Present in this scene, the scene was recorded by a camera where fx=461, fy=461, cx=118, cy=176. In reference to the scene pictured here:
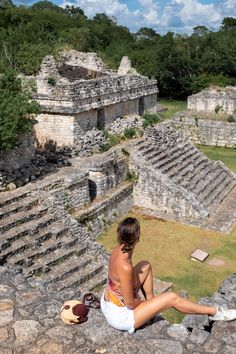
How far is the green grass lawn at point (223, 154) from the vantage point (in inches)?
784

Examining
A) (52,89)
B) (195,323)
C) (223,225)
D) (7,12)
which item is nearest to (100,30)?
(7,12)

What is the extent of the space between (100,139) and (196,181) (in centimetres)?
350

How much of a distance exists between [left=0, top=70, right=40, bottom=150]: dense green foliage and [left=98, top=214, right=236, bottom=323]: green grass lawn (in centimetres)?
368

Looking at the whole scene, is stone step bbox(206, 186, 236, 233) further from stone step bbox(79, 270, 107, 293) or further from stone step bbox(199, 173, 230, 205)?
stone step bbox(79, 270, 107, 293)

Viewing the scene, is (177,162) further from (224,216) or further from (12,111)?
(12,111)

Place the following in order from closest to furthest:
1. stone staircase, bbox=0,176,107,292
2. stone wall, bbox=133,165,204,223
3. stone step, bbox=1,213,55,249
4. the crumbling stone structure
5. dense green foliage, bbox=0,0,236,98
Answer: the crumbling stone structure < stone staircase, bbox=0,176,107,292 < stone step, bbox=1,213,55,249 < stone wall, bbox=133,165,204,223 < dense green foliage, bbox=0,0,236,98

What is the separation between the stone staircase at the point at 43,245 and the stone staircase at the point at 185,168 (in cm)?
460

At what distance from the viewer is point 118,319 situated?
4668mm

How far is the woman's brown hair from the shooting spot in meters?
4.58

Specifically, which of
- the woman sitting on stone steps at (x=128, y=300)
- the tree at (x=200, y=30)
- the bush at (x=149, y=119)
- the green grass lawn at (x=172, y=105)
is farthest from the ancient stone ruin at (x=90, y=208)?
the tree at (x=200, y=30)

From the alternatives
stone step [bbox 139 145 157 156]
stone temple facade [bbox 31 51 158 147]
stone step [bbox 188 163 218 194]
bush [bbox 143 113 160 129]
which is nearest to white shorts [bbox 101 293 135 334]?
stone step [bbox 188 163 218 194]

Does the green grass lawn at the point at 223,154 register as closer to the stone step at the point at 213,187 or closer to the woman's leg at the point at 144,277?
the stone step at the point at 213,187

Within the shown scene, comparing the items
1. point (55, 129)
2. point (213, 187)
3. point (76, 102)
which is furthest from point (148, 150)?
point (55, 129)

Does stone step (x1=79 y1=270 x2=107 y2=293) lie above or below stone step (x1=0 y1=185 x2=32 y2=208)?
below
